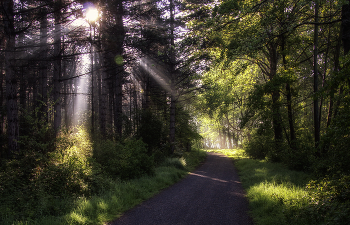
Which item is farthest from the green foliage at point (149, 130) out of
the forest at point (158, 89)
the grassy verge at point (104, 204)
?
the grassy verge at point (104, 204)

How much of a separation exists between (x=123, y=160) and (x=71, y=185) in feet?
9.26

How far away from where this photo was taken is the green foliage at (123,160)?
374 inches

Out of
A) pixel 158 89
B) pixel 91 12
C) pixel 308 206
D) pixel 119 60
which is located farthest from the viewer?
pixel 158 89

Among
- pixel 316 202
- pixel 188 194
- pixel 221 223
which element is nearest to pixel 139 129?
pixel 188 194

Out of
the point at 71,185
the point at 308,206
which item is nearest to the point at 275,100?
the point at 308,206

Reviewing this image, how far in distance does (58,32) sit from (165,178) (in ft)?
35.6

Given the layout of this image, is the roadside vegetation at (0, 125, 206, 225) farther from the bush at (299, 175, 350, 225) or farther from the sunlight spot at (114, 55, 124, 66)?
the sunlight spot at (114, 55, 124, 66)

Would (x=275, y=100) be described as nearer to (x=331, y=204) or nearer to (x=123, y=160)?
(x=331, y=204)

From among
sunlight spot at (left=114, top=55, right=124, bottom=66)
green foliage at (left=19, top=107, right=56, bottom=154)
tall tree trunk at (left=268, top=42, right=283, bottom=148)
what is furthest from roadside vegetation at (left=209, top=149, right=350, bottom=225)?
sunlight spot at (left=114, top=55, right=124, bottom=66)

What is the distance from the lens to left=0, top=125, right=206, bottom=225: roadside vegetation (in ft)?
17.9

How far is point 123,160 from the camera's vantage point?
9.60 meters

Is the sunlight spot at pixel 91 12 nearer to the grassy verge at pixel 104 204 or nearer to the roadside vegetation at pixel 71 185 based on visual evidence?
the roadside vegetation at pixel 71 185

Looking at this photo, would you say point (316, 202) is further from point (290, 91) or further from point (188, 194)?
point (290, 91)

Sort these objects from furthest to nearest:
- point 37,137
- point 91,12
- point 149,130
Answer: point 149,130, point 91,12, point 37,137
